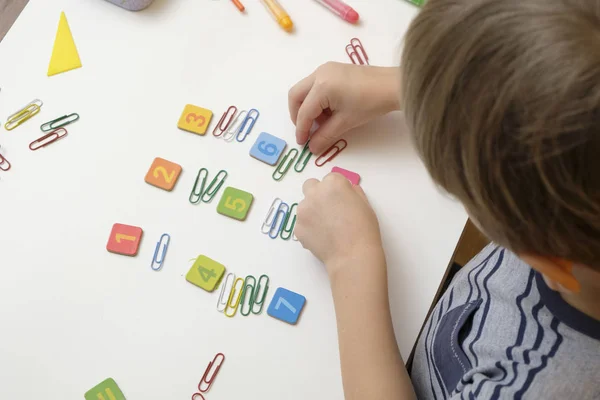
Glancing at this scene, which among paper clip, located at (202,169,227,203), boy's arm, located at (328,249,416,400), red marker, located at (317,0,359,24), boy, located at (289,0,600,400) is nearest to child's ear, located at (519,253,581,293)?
boy, located at (289,0,600,400)

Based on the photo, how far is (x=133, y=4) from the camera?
96cm

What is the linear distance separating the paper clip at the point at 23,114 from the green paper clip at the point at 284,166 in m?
0.41

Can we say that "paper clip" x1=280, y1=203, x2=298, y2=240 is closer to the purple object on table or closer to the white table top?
the white table top

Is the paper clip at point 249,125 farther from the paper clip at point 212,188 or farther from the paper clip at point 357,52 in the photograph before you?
the paper clip at point 357,52

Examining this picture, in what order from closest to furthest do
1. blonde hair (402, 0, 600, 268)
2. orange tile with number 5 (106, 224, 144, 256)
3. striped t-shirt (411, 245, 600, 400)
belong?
1. blonde hair (402, 0, 600, 268)
2. striped t-shirt (411, 245, 600, 400)
3. orange tile with number 5 (106, 224, 144, 256)

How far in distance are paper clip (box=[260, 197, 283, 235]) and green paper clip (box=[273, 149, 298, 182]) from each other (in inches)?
1.5

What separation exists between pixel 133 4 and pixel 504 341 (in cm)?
82

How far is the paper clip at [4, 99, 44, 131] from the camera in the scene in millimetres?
874

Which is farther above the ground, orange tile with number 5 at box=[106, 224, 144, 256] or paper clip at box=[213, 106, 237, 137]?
paper clip at box=[213, 106, 237, 137]

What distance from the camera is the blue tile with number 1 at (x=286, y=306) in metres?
0.71

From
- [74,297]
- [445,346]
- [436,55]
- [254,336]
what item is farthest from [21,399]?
[436,55]

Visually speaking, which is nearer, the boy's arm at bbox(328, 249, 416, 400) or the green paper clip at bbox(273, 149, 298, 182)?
the boy's arm at bbox(328, 249, 416, 400)

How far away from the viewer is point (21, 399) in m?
0.70

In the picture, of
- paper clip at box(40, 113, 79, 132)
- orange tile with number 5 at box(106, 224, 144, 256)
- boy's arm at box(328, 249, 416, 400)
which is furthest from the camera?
paper clip at box(40, 113, 79, 132)
